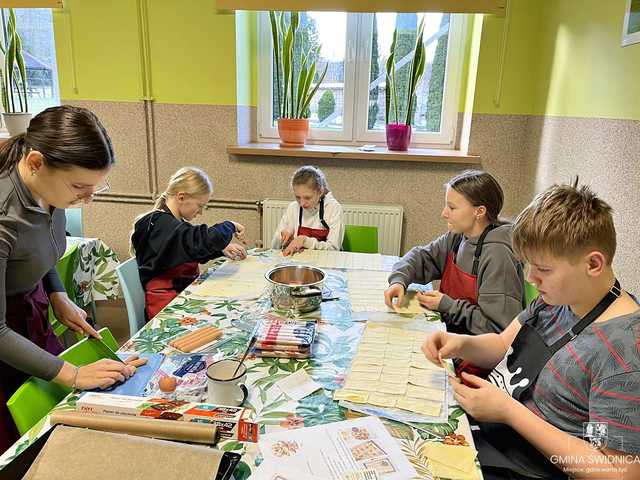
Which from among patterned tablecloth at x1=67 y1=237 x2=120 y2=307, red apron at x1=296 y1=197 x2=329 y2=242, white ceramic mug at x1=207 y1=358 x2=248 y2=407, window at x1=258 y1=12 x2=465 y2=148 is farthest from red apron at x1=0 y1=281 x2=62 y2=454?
window at x1=258 y1=12 x2=465 y2=148

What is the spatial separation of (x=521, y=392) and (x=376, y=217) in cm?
190

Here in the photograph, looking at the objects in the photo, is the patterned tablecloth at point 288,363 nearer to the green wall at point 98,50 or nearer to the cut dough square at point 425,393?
the cut dough square at point 425,393

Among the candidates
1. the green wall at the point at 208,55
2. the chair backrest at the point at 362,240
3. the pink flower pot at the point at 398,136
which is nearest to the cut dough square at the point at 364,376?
the chair backrest at the point at 362,240

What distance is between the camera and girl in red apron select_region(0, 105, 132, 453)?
1.08 meters

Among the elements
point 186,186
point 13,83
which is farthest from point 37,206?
point 13,83

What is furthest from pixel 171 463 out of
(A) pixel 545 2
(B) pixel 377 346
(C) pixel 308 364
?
(A) pixel 545 2

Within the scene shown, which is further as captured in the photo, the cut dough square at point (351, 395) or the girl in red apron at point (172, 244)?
the girl in red apron at point (172, 244)

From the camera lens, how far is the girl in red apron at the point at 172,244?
5.96 ft

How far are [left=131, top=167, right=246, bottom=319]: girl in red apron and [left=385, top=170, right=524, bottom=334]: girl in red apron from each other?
0.72 meters

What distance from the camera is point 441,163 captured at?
2.88 meters

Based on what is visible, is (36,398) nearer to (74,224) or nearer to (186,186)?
(186,186)

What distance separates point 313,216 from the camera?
97.3 inches

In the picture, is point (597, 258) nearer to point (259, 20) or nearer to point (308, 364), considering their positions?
point (308, 364)

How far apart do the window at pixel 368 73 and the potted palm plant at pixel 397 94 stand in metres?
0.06
